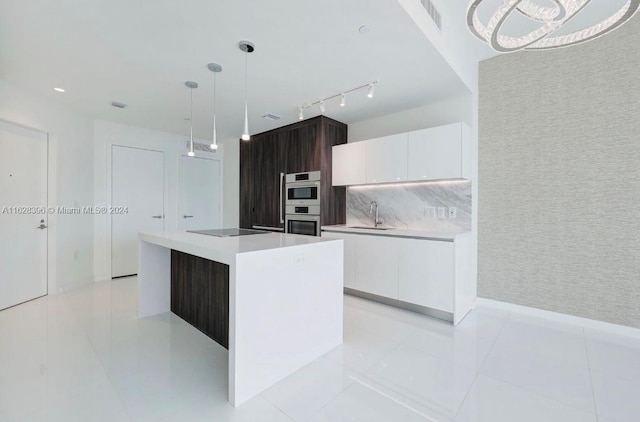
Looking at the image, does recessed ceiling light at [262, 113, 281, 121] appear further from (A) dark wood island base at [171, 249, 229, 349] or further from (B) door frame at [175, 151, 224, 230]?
(A) dark wood island base at [171, 249, 229, 349]

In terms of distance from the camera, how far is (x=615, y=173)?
2584mm

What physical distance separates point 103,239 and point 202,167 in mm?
2059

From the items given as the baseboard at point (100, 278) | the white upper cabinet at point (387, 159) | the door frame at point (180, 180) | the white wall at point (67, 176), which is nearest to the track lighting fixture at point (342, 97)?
the white upper cabinet at point (387, 159)

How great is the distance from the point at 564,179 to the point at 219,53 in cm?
352

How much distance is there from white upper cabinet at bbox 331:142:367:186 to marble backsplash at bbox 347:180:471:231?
1.13 ft

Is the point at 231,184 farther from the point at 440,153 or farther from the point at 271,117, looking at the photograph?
the point at 440,153

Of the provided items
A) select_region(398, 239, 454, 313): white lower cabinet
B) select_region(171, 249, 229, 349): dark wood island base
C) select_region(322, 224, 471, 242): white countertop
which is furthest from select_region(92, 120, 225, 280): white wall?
select_region(398, 239, 454, 313): white lower cabinet

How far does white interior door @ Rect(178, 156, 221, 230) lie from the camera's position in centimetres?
529

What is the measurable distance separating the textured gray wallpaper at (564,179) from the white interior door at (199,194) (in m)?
4.77

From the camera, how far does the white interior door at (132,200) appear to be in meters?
4.46

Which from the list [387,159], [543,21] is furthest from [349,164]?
[543,21]

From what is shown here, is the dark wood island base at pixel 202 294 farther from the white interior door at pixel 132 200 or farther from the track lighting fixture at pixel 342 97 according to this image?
the white interior door at pixel 132 200

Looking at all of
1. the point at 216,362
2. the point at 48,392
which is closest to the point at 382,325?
the point at 216,362

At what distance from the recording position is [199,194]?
5.54 m
